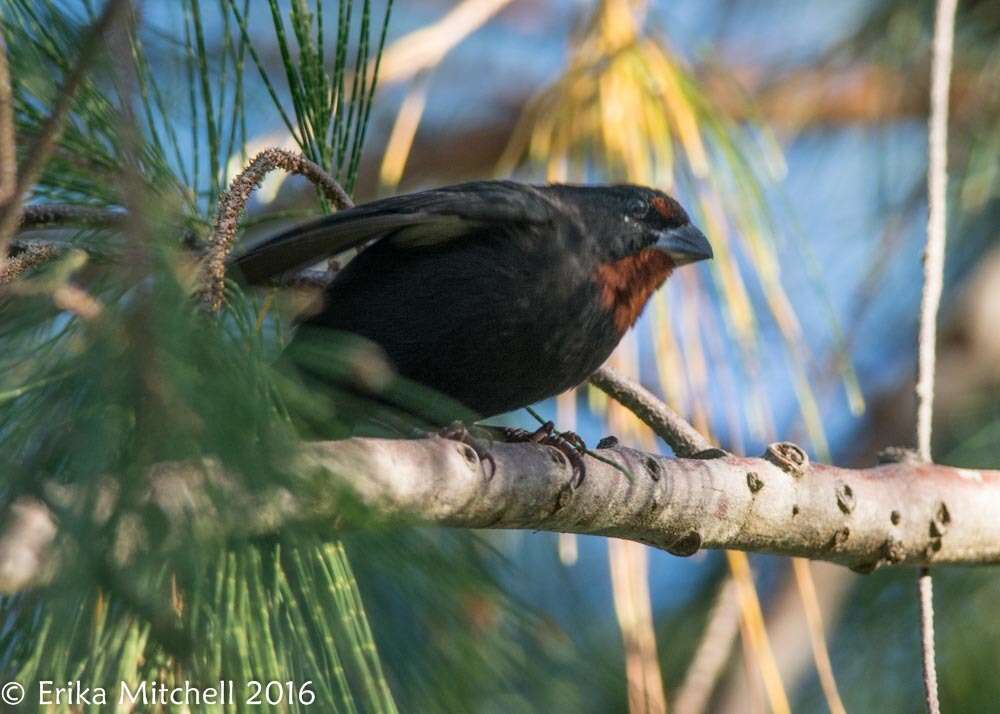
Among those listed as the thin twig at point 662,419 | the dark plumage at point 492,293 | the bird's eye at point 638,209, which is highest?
the bird's eye at point 638,209

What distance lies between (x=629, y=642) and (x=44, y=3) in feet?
7.03

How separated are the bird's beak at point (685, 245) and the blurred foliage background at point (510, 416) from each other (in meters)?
0.06

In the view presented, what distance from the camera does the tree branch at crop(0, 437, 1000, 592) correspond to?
56.7 inches

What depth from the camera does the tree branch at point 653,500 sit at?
4.72ft

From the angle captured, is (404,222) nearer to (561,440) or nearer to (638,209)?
(561,440)

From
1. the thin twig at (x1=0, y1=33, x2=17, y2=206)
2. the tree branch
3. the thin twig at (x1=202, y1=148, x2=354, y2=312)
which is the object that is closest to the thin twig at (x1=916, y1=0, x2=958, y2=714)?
the tree branch

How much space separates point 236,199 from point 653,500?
106 cm

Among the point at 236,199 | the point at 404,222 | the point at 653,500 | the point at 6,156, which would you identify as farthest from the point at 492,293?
the point at 6,156

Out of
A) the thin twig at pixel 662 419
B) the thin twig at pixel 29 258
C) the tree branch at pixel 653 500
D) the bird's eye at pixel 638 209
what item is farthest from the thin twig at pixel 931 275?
the thin twig at pixel 29 258

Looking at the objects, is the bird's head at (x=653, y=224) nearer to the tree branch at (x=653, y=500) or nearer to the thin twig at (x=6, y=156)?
the tree branch at (x=653, y=500)

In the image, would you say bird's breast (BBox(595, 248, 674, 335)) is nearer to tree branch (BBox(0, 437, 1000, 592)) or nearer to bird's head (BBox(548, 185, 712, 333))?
bird's head (BBox(548, 185, 712, 333))

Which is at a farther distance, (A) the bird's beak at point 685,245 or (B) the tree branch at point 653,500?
(A) the bird's beak at point 685,245

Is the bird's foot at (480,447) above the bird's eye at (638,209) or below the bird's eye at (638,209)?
below

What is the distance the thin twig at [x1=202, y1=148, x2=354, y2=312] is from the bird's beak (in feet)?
3.74
